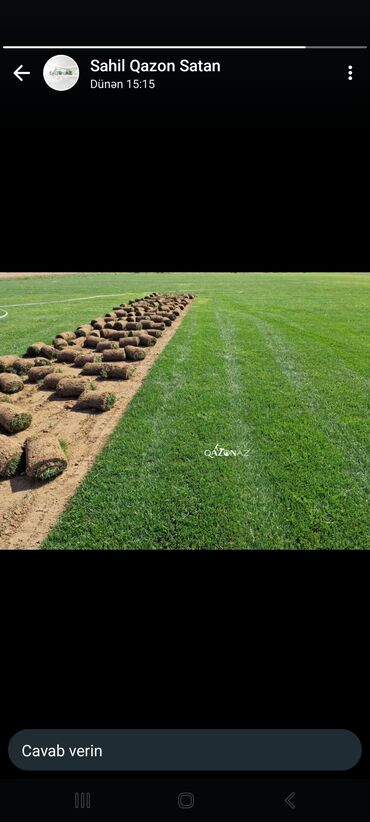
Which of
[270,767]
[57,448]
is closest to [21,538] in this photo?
[57,448]

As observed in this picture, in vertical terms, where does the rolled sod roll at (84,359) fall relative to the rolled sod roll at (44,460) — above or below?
above

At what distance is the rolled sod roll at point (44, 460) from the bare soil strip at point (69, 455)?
0.10 m

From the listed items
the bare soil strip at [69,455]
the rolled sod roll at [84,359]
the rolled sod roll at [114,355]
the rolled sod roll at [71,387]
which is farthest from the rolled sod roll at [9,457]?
the rolled sod roll at [114,355]

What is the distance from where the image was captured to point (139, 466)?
4.56 meters

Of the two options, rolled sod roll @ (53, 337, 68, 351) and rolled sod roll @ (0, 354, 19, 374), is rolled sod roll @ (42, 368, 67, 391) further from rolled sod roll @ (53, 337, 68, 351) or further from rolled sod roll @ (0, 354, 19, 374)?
rolled sod roll @ (53, 337, 68, 351)

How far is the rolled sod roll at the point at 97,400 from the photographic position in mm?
6450

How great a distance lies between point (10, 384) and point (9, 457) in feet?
11.0

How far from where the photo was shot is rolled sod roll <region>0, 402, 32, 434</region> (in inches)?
227

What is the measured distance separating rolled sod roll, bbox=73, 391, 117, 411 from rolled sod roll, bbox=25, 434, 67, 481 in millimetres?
1690

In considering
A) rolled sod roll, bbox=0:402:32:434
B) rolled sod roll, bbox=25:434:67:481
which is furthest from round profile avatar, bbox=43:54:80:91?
rolled sod roll, bbox=0:402:32:434

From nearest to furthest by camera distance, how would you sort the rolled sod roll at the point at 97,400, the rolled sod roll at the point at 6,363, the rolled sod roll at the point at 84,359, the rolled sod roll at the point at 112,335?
1. the rolled sod roll at the point at 97,400
2. the rolled sod roll at the point at 6,363
3. the rolled sod roll at the point at 84,359
4. the rolled sod roll at the point at 112,335

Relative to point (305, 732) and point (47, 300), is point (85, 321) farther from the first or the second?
point (305, 732)

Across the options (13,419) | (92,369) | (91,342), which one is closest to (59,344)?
(91,342)

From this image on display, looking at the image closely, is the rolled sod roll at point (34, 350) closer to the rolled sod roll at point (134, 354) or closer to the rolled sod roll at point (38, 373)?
the rolled sod roll at point (38, 373)
